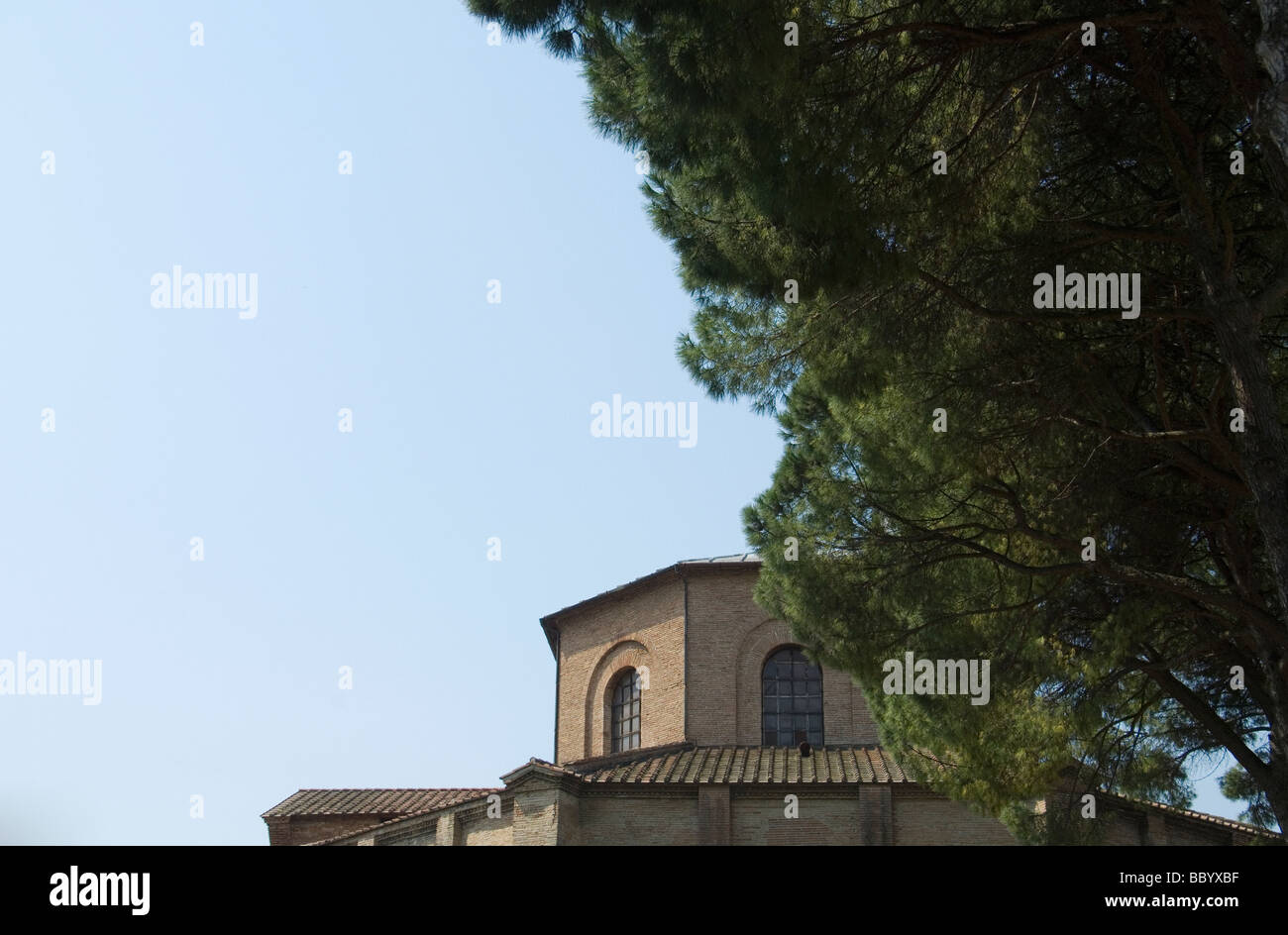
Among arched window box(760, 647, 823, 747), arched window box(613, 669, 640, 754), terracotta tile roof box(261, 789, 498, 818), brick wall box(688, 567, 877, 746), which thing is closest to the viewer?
brick wall box(688, 567, 877, 746)

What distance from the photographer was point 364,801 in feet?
76.2

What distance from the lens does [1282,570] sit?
8.23 metres

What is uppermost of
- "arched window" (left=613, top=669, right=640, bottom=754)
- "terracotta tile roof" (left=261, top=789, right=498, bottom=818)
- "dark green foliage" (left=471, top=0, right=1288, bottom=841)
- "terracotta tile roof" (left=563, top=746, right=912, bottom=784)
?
"dark green foliage" (left=471, top=0, right=1288, bottom=841)

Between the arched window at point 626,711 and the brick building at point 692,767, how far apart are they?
29 mm

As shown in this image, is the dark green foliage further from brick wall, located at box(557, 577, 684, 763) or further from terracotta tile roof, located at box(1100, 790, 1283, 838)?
brick wall, located at box(557, 577, 684, 763)

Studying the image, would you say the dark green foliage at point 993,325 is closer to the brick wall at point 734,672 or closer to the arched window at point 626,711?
the brick wall at point 734,672

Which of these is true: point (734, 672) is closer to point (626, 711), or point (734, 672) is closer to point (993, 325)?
point (626, 711)

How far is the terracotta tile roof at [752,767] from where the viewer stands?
1870cm

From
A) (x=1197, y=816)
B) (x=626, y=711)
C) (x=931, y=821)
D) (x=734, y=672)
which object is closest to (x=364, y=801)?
(x=626, y=711)

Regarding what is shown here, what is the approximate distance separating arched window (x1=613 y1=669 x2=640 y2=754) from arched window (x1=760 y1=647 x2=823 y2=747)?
234 cm

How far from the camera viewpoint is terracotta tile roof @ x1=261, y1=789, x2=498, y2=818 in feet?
74.2

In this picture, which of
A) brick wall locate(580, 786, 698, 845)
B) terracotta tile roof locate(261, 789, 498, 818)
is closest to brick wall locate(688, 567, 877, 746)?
brick wall locate(580, 786, 698, 845)

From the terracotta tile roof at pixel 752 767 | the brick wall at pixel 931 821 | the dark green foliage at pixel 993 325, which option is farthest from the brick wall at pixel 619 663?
the dark green foliage at pixel 993 325

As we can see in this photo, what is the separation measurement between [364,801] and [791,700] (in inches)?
320
